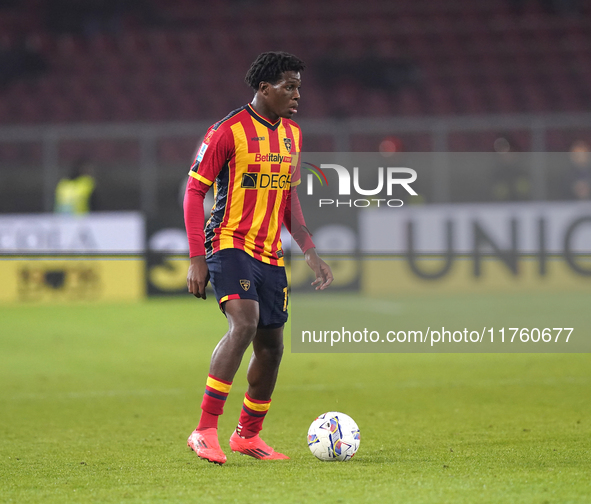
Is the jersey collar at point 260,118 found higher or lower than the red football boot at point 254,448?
higher

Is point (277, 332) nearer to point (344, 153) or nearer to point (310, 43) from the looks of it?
point (344, 153)

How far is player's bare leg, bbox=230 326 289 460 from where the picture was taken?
4395 mm

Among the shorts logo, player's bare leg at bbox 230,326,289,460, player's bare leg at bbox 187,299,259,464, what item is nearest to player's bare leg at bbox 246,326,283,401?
player's bare leg at bbox 230,326,289,460

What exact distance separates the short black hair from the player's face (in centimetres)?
2

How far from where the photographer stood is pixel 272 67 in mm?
4285

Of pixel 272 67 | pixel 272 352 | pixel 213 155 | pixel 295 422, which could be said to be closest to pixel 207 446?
pixel 272 352

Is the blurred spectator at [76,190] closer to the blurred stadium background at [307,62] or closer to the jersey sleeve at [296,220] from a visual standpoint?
the blurred stadium background at [307,62]

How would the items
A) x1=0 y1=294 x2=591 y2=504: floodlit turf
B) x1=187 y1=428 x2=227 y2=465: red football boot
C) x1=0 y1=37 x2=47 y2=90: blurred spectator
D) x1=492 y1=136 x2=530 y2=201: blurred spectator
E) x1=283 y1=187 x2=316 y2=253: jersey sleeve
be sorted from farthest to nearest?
x1=0 y1=37 x2=47 y2=90: blurred spectator
x1=492 y1=136 x2=530 y2=201: blurred spectator
x1=283 y1=187 x2=316 y2=253: jersey sleeve
x1=187 y1=428 x2=227 y2=465: red football boot
x1=0 y1=294 x2=591 y2=504: floodlit turf

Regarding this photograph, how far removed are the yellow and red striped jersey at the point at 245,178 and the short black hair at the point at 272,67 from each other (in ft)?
0.50

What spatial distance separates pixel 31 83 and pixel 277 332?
51.3 feet

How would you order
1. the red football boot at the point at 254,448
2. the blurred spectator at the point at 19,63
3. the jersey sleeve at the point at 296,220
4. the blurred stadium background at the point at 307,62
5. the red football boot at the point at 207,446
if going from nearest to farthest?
the red football boot at the point at 207,446 → the red football boot at the point at 254,448 → the jersey sleeve at the point at 296,220 → the blurred stadium background at the point at 307,62 → the blurred spectator at the point at 19,63

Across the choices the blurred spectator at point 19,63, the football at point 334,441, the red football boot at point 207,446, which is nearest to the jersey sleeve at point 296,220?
the football at point 334,441

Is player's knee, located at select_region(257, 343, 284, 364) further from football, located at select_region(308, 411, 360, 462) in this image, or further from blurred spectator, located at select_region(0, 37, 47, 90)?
blurred spectator, located at select_region(0, 37, 47, 90)

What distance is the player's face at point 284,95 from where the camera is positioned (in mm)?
4281
